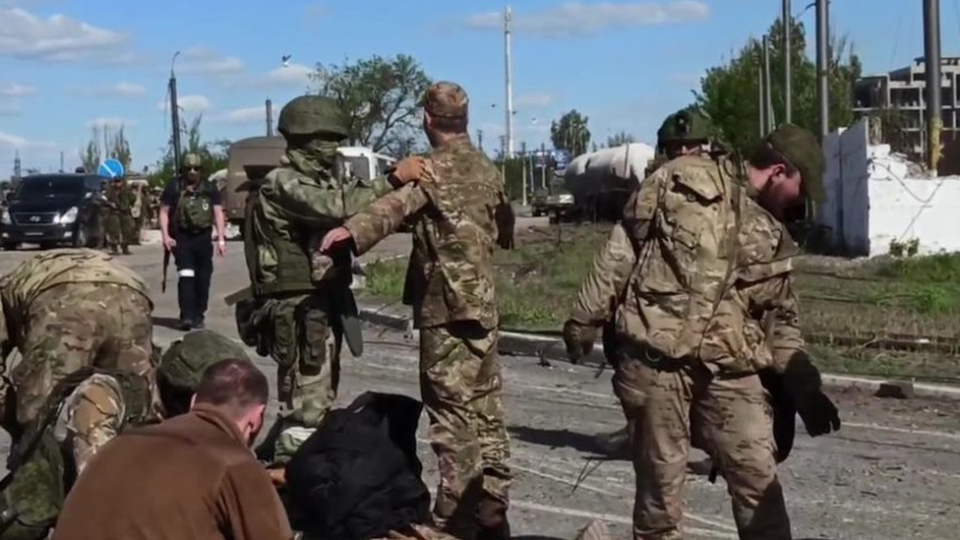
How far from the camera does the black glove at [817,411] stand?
5.89 metres

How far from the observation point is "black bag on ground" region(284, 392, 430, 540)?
19.3 feet

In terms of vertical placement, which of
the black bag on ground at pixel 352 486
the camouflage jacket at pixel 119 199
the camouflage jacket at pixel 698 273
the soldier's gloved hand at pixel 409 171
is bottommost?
the black bag on ground at pixel 352 486

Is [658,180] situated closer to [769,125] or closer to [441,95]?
[441,95]


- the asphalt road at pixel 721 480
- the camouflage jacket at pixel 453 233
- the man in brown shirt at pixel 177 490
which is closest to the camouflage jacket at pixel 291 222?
the camouflage jacket at pixel 453 233

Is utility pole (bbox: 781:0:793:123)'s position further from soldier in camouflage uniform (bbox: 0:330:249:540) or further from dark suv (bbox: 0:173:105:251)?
soldier in camouflage uniform (bbox: 0:330:249:540)

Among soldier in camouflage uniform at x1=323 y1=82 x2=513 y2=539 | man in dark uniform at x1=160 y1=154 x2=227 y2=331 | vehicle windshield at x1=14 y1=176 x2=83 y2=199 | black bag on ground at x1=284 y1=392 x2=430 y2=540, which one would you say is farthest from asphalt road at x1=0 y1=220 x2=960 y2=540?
vehicle windshield at x1=14 y1=176 x2=83 y2=199

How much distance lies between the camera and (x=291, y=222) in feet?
24.0

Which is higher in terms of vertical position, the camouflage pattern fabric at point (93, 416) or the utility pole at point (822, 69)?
the utility pole at point (822, 69)

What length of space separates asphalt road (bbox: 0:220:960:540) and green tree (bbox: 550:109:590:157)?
97.4 meters

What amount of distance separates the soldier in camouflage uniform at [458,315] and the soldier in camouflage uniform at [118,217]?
25.8m

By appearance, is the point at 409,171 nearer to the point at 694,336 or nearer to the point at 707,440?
the point at 694,336

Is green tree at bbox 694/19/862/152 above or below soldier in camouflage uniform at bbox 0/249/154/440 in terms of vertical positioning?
above

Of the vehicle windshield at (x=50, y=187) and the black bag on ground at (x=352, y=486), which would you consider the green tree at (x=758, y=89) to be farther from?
the black bag on ground at (x=352, y=486)

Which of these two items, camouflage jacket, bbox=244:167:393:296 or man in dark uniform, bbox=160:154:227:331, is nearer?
camouflage jacket, bbox=244:167:393:296
